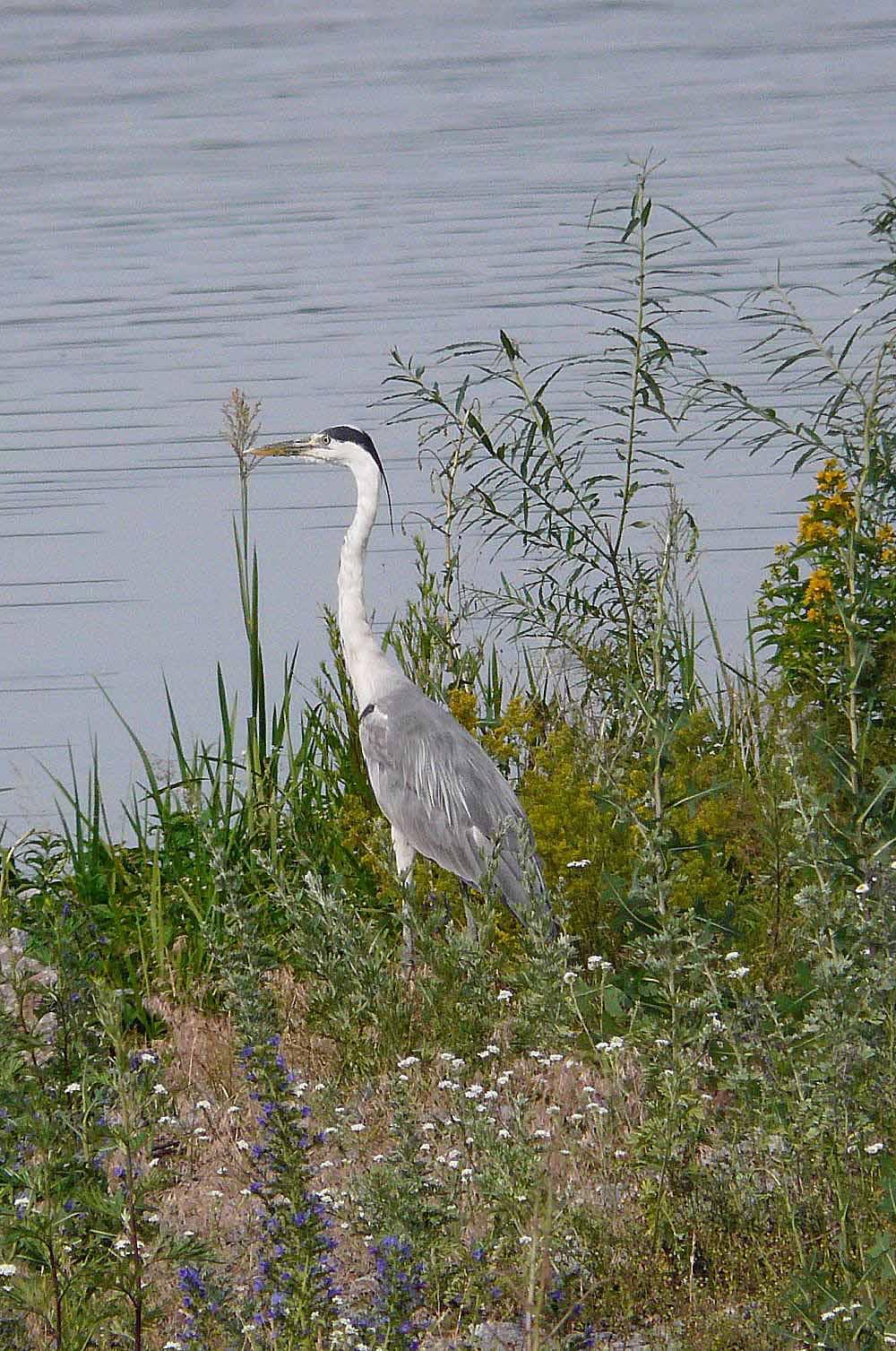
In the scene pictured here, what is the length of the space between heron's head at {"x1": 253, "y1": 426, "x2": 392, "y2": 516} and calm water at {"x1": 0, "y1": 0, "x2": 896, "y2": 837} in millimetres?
1647

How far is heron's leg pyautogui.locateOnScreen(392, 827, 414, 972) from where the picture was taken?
17.8 ft

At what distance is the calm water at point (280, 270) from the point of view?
9.98m

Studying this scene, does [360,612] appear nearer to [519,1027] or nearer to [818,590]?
[818,590]

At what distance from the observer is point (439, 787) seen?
6.47 meters

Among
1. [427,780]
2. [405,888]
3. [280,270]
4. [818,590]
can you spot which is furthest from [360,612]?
[280,270]

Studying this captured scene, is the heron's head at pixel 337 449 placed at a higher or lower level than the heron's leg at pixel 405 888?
higher

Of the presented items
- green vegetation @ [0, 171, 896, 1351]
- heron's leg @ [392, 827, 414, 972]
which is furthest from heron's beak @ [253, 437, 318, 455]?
heron's leg @ [392, 827, 414, 972]

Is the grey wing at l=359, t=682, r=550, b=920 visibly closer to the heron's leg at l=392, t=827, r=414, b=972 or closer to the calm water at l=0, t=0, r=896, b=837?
the heron's leg at l=392, t=827, r=414, b=972

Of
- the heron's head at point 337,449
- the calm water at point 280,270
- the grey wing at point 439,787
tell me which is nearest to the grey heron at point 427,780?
the grey wing at point 439,787

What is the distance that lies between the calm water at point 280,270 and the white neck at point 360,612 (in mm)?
1576

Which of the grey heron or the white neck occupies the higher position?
the white neck

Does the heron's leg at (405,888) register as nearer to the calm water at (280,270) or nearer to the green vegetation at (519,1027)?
the green vegetation at (519,1027)

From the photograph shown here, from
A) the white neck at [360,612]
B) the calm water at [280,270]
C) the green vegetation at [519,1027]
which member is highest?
the calm water at [280,270]

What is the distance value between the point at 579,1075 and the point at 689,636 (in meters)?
3.02
